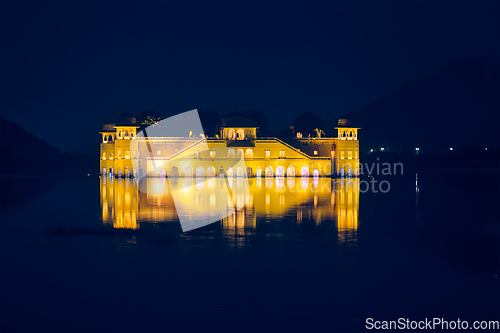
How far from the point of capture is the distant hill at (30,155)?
9219 centimetres

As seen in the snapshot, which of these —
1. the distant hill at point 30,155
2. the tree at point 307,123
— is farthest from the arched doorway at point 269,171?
the distant hill at point 30,155

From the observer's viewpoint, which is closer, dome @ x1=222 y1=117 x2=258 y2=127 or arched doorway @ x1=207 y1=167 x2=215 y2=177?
arched doorway @ x1=207 y1=167 x2=215 y2=177

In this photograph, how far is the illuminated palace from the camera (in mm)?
68312

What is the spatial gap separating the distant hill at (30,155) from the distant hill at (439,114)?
3068 inches

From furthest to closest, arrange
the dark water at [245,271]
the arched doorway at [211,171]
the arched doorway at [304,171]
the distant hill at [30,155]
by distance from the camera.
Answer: the distant hill at [30,155] < the arched doorway at [304,171] < the arched doorway at [211,171] < the dark water at [245,271]

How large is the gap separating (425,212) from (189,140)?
48.8m

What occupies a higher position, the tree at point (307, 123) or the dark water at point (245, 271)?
the tree at point (307, 123)

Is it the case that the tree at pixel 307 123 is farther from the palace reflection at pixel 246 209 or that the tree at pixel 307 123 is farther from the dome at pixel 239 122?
the palace reflection at pixel 246 209

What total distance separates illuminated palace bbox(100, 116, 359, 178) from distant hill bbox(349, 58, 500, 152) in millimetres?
75984

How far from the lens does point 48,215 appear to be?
26.2 metres

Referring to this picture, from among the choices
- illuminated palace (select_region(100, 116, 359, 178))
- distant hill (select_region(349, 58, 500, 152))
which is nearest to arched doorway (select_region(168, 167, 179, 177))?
illuminated palace (select_region(100, 116, 359, 178))

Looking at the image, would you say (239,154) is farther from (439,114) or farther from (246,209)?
(439,114)

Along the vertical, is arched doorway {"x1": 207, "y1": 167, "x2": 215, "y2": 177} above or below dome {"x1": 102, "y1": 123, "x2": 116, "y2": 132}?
below

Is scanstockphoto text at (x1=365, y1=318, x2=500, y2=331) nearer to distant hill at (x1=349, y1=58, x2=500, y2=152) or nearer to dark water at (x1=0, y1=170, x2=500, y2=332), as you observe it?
dark water at (x1=0, y1=170, x2=500, y2=332)
